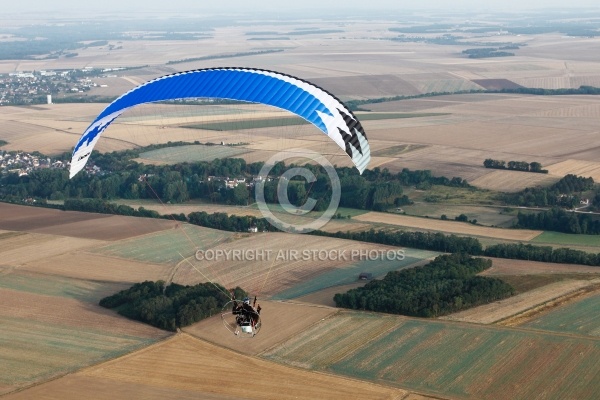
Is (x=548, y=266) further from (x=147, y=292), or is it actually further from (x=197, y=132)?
(x=197, y=132)

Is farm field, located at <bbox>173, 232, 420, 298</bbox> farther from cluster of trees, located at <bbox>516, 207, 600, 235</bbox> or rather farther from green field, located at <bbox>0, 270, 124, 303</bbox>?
cluster of trees, located at <bbox>516, 207, 600, 235</bbox>

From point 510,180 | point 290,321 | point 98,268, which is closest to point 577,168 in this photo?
point 510,180

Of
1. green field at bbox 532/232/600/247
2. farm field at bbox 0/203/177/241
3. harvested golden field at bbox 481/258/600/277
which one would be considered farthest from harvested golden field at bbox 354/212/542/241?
farm field at bbox 0/203/177/241

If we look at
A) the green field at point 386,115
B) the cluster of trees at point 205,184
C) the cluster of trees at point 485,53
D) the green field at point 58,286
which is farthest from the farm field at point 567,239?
the cluster of trees at point 485,53

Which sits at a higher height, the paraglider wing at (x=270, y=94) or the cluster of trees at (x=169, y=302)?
the paraglider wing at (x=270, y=94)

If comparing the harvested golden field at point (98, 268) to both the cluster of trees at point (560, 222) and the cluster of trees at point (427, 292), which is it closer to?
the cluster of trees at point (427, 292)

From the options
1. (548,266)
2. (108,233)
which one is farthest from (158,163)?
(548,266)
